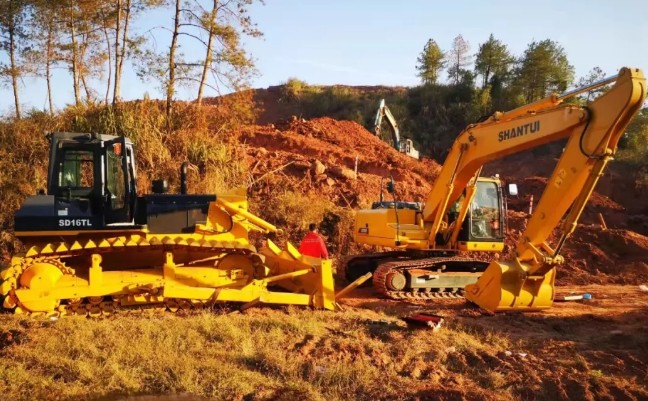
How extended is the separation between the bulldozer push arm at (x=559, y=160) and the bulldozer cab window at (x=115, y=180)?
561 cm

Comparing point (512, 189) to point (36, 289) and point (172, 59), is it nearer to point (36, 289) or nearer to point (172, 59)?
point (36, 289)

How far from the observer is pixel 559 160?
8141 mm

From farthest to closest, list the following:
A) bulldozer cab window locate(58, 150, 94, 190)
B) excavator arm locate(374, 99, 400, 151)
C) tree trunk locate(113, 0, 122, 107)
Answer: excavator arm locate(374, 99, 400, 151) < tree trunk locate(113, 0, 122, 107) < bulldozer cab window locate(58, 150, 94, 190)

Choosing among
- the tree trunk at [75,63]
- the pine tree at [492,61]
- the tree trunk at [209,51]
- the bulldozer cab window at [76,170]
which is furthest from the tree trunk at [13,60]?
the pine tree at [492,61]

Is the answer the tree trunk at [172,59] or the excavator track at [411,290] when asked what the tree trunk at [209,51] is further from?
the excavator track at [411,290]

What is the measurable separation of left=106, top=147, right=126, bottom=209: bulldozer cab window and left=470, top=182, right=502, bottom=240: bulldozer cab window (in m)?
6.19

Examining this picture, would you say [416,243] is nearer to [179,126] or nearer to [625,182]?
[179,126]

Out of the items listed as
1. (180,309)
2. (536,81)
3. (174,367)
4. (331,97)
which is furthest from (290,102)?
(174,367)

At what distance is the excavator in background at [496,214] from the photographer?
7.61 meters

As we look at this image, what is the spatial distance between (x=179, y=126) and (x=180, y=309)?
946cm

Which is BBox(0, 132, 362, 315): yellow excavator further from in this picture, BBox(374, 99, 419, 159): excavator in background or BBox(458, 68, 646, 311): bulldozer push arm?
BBox(374, 99, 419, 159): excavator in background

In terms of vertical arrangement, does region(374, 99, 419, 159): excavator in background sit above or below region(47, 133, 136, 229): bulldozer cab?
above

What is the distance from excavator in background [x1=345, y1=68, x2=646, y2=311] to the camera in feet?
25.0

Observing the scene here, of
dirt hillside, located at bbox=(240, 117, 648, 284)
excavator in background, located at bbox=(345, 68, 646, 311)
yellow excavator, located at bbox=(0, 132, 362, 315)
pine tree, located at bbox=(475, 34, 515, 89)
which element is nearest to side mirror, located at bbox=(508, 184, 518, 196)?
excavator in background, located at bbox=(345, 68, 646, 311)
